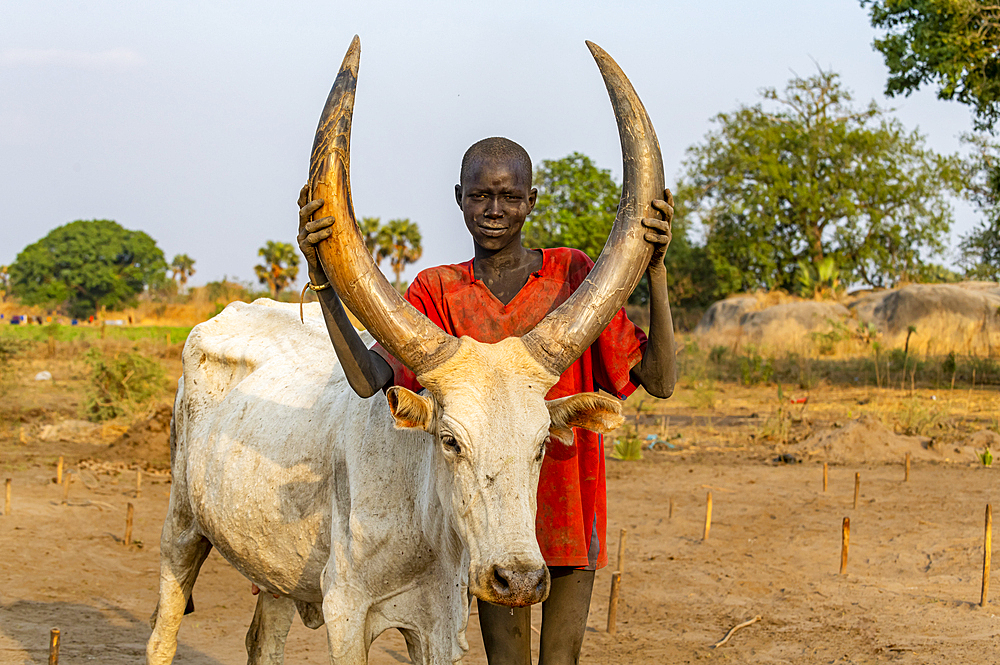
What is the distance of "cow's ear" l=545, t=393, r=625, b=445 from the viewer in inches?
105

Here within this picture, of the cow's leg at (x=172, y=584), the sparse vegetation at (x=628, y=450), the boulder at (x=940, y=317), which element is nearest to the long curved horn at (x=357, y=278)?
the cow's leg at (x=172, y=584)

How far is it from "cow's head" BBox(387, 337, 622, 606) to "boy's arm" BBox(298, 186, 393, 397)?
0.73 ft

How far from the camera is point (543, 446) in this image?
2.61m

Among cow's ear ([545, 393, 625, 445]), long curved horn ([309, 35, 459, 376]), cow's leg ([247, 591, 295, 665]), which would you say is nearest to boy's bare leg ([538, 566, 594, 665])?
cow's ear ([545, 393, 625, 445])

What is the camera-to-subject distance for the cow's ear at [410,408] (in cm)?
255

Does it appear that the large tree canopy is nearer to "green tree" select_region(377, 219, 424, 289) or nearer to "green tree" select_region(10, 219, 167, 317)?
"green tree" select_region(377, 219, 424, 289)

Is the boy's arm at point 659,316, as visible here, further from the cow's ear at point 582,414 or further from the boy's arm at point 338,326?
the boy's arm at point 338,326

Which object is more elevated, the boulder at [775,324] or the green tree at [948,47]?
the green tree at [948,47]

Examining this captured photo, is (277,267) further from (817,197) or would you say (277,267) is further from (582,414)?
(582,414)

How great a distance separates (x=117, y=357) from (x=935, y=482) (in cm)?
1089

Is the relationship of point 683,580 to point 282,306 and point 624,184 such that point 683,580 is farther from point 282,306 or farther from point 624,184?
point 624,184

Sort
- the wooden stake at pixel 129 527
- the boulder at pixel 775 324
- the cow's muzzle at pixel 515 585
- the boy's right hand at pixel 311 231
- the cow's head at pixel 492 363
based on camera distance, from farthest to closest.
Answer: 1. the boulder at pixel 775 324
2. the wooden stake at pixel 129 527
3. the boy's right hand at pixel 311 231
4. the cow's head at pixel 492 363
5. the cow's muzzle at pixel 515 585

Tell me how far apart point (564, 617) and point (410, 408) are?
97cm

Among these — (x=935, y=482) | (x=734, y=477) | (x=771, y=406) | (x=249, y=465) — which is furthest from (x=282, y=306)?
(x=771, y=406)
